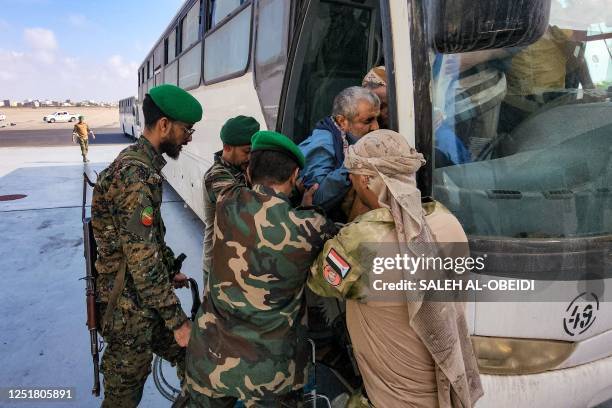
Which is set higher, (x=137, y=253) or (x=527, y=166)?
(x=527, y=166)

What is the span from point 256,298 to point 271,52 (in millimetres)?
2282

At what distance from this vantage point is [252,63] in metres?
3.75

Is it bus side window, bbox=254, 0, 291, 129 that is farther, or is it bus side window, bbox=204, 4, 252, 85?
bus side window, bbox=204, 4, 252, 85

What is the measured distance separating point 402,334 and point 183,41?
22.0 ft

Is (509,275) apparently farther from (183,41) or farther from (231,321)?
(183,41)

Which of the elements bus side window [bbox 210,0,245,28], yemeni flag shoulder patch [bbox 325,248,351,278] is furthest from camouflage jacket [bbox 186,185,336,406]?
bus side window [bbox 210,0,245,28]

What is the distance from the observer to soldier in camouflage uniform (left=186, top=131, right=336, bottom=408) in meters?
1.56

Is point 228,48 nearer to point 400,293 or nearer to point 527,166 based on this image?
point 527,166

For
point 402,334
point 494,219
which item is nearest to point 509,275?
point 494,219

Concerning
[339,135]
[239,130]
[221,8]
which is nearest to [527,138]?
[339,135]

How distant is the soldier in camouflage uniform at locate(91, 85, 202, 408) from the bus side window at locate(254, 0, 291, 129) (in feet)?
3.71

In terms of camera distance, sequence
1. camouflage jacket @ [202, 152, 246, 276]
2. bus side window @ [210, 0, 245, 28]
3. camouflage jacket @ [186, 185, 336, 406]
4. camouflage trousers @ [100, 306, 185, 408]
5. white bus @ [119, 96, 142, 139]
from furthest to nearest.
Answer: white bus @ [119, 96, 142, 139] < bus side window @ [210, 0, 245, 28] < camouflage jacket @ [202, 152, 246, 276] < camouflage trousers @ [100, 306, 185, 408] < camouflage jacket @ [186, 185, 336, 406]

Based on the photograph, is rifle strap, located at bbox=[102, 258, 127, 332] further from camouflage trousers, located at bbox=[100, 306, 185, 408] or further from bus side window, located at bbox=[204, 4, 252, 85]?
bus side window, located at bbox=[204, 4, 252, 85]

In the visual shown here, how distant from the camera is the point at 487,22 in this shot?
4.45 feet
